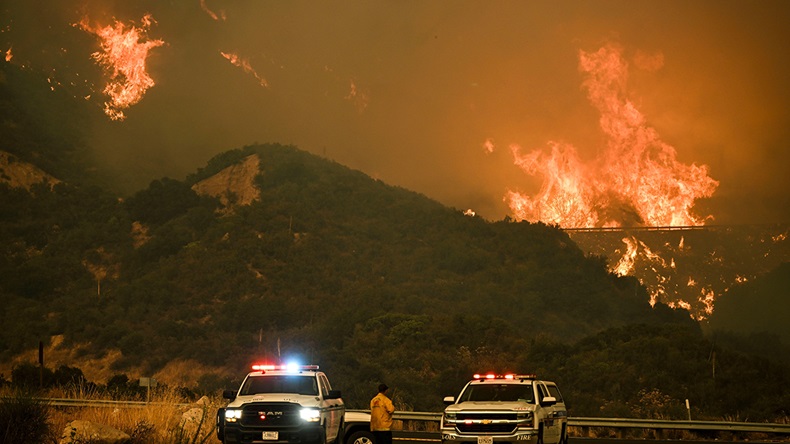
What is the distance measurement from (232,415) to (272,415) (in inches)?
32.0

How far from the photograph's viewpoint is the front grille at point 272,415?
21.4m

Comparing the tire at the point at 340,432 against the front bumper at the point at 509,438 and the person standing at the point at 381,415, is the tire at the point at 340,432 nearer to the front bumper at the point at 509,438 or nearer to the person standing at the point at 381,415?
the person standing at the point at 381,415

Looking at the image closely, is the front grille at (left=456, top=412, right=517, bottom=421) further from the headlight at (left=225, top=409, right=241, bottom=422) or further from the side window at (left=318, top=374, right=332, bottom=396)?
the headlight at (left=225, top=409, right=241, bottom=422)

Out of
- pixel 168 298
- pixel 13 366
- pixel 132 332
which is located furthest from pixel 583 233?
pixel 13 366

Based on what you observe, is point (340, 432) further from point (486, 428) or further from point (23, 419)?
point (23, 419)

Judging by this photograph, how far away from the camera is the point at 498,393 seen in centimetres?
2345

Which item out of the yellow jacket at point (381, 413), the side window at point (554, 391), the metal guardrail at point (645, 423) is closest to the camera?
the yellow jacket at point (381, 413)

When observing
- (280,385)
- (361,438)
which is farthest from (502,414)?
(280,385)

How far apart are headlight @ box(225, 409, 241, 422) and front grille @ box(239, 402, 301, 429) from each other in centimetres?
9

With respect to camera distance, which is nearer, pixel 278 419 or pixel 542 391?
pixel 278 419

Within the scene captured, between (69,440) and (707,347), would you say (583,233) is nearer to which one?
(707,347)

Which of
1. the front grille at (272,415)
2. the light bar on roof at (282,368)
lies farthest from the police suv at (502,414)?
the front grille at (272,415)

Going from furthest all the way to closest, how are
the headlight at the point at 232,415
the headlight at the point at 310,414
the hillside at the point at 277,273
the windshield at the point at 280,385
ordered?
the hillside at the point at 277,273, the windshield at the point at 280,385, the headlight at the point at 232,415, the headlight at the point at 310,414

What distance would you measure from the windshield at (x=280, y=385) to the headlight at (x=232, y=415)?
0.95 metres
